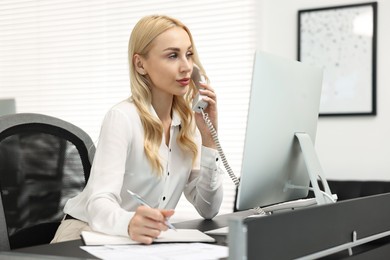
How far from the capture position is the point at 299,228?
3.76ft

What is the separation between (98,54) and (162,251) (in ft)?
10.9

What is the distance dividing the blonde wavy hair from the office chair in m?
0.31

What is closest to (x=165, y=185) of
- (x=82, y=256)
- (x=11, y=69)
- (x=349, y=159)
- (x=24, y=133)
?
(x=24, y=133)

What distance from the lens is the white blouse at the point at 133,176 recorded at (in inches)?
68.3

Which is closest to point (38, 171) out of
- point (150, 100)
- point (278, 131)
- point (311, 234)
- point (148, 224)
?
point (150, 100)

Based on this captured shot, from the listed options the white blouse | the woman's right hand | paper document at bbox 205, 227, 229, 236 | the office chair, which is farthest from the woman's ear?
the woman's right hand

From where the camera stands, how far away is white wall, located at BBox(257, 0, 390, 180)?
3.47 m

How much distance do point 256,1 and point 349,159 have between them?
3.79 feet

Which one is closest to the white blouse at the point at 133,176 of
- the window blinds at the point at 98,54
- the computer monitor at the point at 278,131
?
the computer monitor at the point at 278,131

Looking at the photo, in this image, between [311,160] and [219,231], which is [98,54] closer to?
[219,231]

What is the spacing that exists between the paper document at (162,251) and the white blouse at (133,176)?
0.64 feet

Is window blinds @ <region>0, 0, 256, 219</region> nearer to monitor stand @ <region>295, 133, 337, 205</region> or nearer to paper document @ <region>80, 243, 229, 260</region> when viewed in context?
monitor stand @ <region>295, 133, 337, 205</region>

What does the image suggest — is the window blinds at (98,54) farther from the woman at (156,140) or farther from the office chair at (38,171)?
the office chair at (38,171)

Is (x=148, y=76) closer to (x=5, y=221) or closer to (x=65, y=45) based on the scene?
(x=5, y=221)
